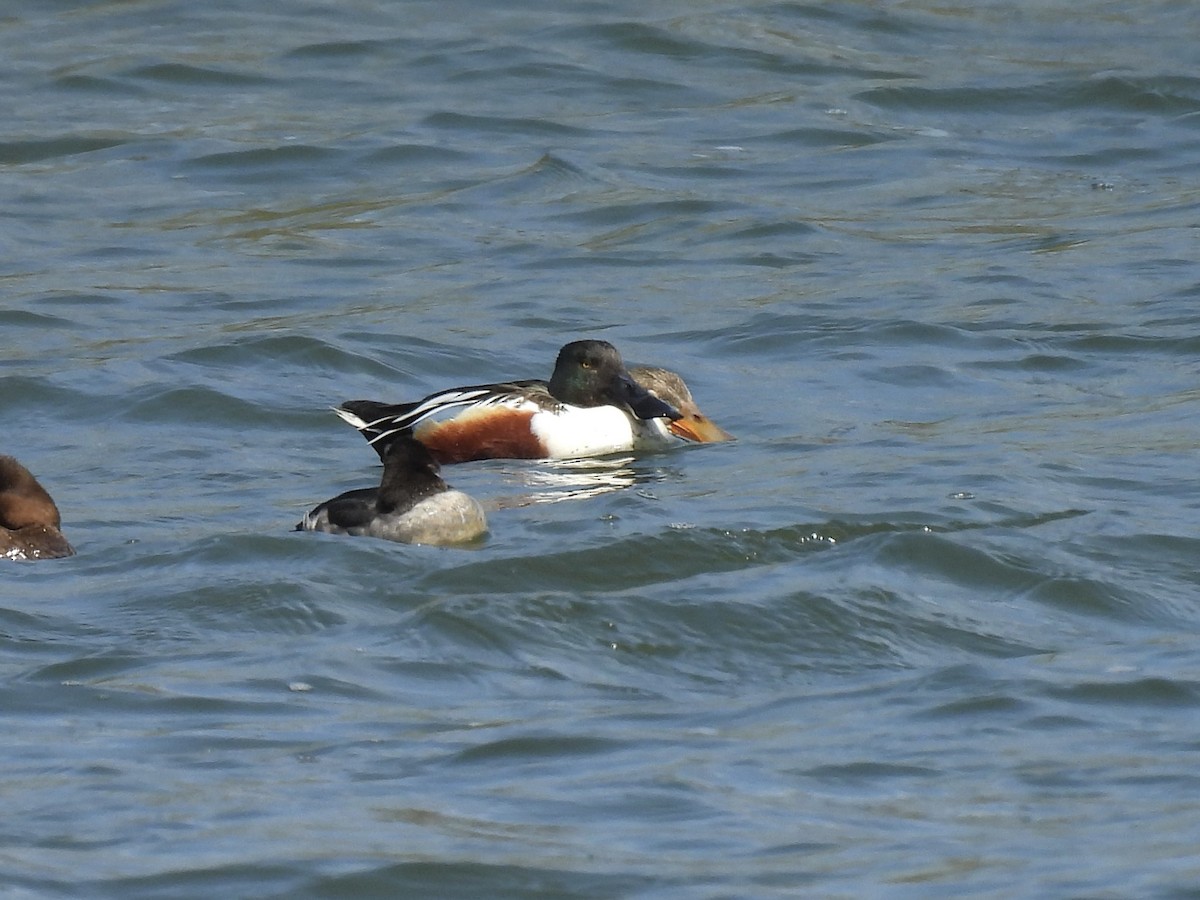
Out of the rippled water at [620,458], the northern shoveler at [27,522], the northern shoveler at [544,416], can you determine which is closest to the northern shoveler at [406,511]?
the rippled water at [620,458]

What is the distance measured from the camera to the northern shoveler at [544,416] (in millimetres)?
10969

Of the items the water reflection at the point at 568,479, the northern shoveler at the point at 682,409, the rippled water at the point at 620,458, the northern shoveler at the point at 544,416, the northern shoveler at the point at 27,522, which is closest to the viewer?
the rippled water at the point at 620,458

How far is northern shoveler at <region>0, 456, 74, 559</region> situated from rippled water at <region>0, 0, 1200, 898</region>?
0.11 m

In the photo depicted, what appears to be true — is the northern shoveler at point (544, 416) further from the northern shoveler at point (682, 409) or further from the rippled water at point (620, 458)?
the rippled water at point (620, 458)

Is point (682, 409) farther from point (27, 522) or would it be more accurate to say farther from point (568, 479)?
point (27, 522)

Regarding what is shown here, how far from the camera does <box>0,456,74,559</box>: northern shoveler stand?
28.5 ft

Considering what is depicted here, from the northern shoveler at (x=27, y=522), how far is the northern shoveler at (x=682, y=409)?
338 centimetres

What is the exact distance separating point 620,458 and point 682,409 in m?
0.38

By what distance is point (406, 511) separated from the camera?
8.81m

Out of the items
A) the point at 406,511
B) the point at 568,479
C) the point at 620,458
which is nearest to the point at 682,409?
the point at 620,458

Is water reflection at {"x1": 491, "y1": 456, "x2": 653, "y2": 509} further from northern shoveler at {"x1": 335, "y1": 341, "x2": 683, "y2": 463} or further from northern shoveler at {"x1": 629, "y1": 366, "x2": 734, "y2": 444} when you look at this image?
northern shoveler at {"x1": 629, "y1": 366, "x2": 734, "y2": 444}

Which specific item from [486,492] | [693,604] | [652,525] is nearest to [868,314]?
[486,492]

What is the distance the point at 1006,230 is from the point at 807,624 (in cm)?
861

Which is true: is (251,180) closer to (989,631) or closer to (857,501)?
(857,501)
